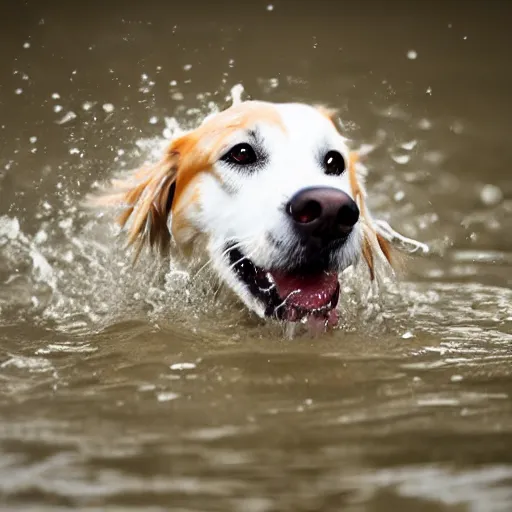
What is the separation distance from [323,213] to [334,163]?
1.58 ft

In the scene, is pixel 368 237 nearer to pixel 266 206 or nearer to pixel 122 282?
pixel 266 206

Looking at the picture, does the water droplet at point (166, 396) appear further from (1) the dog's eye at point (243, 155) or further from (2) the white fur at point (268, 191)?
(1) the dog's eye at point (243, 155)

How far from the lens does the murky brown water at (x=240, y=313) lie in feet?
5.71

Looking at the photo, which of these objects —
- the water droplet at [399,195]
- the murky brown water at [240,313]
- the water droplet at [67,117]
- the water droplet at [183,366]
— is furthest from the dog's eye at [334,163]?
the water droplet at [67,117]

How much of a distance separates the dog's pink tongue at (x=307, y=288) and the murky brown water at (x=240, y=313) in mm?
127

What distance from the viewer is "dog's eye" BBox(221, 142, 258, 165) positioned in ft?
9.57

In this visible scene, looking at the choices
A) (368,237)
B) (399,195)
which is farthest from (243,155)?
(399,195)

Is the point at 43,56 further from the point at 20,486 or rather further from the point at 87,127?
the point at 20,486

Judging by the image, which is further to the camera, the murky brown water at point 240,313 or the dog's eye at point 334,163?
the dog's eye at point 334,163

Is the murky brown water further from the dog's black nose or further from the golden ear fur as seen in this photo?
the dog's black nose

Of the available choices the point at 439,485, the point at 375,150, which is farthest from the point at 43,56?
the point at 439,485

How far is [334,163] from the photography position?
9.81 feet

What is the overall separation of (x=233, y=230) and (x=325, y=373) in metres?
0.64

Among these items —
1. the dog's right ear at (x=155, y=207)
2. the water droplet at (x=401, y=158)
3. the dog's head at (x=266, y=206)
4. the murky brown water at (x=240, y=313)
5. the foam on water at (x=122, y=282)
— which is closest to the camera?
the murky brown water at (x=240, y=313)
